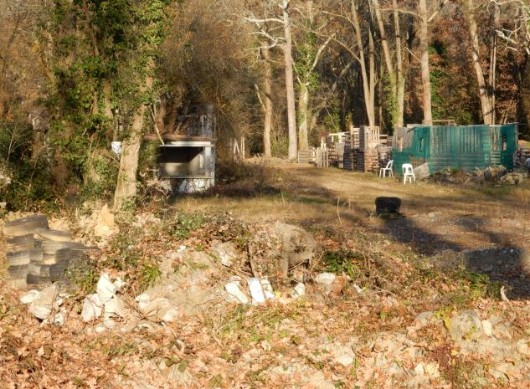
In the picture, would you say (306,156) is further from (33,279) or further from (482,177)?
(33,279)

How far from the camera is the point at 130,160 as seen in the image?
14953mm

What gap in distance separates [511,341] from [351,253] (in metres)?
2.90

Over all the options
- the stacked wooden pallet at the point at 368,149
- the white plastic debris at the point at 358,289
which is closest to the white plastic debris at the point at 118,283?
the white plastic debris at the point at 358,289

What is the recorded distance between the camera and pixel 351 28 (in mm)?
60750

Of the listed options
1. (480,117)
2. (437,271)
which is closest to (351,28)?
(480,117)

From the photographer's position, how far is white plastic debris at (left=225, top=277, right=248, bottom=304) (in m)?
9.95

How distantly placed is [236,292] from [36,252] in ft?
9.36

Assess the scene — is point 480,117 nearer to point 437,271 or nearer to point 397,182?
point 397,182

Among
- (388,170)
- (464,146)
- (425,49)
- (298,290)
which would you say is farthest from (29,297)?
(425,49)

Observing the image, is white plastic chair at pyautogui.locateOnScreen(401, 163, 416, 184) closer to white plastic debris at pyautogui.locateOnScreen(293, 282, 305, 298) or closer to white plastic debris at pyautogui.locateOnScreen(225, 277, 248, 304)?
white plastic debris at pyautogui.locateOnScreen(293, 282, 305, 298)

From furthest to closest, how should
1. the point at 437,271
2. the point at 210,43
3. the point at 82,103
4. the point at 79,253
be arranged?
the point at 210,43
the point at 82,103
the point at 437,271
the point at 79,253

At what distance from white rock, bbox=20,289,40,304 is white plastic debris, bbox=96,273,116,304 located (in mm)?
883

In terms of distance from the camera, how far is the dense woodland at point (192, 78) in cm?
1573

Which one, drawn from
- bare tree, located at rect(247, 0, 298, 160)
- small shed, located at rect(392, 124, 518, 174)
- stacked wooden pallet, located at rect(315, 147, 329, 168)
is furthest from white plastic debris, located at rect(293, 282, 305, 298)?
bare tree, located at rect(247, 0, 298, 160)
